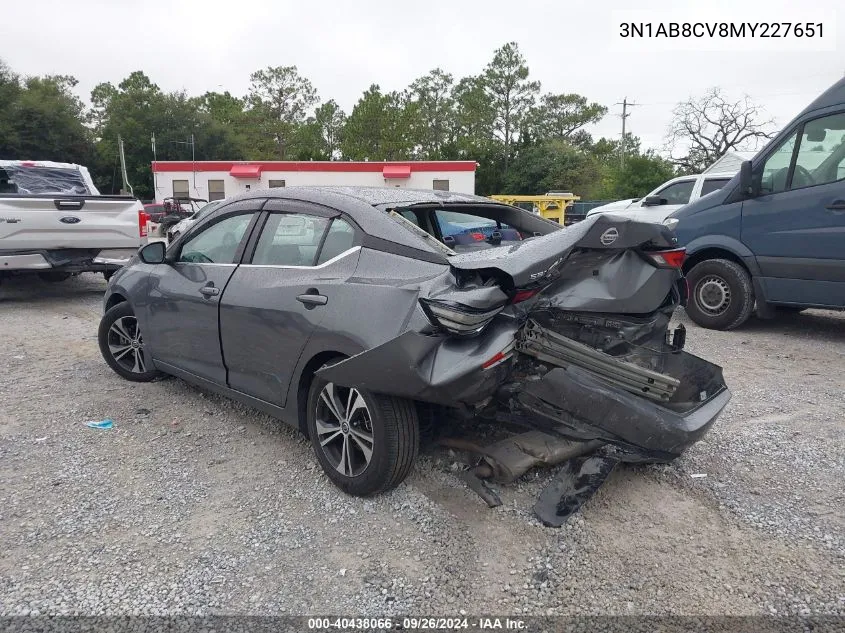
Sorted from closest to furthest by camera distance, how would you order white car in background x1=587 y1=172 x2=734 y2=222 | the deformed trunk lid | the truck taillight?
the deformed trunk lid
the truck taillight
white car in background x1=587 y1=172 x2=734 y2=222

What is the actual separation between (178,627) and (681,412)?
241 centimetres

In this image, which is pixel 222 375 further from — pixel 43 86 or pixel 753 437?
pixel 43 86

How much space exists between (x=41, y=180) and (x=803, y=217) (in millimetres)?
9936

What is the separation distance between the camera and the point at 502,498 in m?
3.29

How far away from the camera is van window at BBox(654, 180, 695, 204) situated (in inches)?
457

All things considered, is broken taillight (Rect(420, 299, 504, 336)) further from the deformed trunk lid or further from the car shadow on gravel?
the car shadow on gravel

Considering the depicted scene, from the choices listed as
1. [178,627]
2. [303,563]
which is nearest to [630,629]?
[303,563]

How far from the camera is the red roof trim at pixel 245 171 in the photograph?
35062mm

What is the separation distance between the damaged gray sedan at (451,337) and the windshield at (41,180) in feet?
22.3

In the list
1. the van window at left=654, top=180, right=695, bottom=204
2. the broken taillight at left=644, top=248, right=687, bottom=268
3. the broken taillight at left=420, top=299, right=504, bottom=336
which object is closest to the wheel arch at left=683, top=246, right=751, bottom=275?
the broken taillight at left=644, top=248, right=687, bottom=268

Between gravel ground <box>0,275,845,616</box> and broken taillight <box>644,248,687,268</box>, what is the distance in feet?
3.81

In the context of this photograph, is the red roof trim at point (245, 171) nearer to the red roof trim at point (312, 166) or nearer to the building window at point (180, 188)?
the red roof trim at point (312, 166)

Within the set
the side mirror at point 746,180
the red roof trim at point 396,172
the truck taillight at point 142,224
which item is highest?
the red roof trim at point 396,172

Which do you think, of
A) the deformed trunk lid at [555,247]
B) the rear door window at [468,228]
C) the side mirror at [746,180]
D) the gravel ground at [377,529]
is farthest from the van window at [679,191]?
the deformed trunk lid at [555,247]
